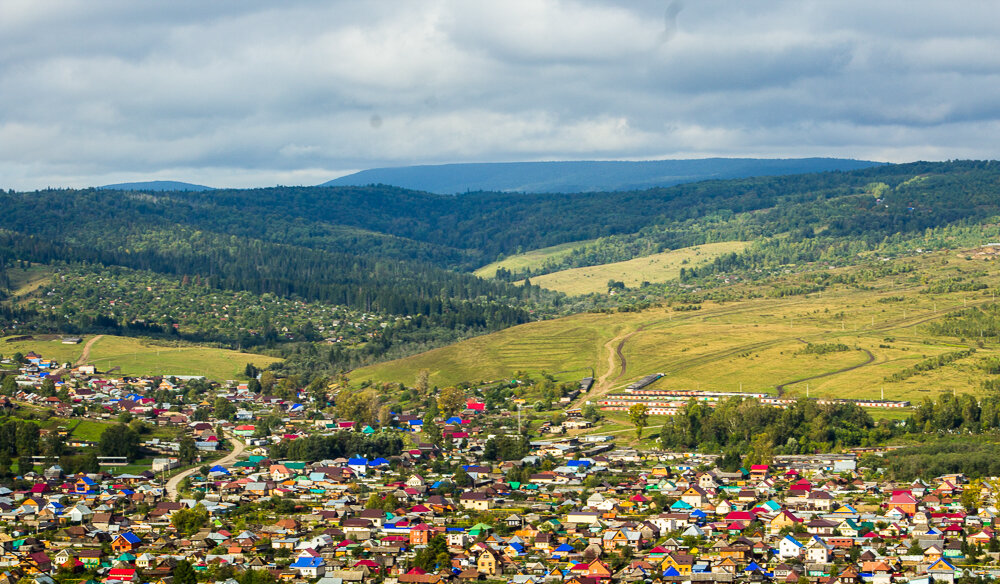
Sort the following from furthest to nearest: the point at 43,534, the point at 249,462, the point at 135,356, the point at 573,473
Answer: the point at 135,356, the point at 249,462, the point at 573,473, the point at 43,534

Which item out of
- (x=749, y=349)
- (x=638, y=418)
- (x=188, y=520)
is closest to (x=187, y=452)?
(x=188, y=520)

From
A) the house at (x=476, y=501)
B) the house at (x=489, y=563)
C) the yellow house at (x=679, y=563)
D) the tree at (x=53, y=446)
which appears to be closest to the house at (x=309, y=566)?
the house at (x=489, y=563)

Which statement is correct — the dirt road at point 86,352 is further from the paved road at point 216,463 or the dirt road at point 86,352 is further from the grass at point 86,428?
the paved road at point 216,463

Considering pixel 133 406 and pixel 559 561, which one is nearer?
pixel 559 561

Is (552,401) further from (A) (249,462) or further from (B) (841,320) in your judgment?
(B) (841,320)

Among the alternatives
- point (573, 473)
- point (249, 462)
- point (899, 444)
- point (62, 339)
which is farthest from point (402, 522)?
point (62, 339)

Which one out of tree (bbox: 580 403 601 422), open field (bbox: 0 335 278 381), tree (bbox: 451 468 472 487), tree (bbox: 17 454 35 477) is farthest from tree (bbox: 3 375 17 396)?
tree (bbox: 580 403 601 422)

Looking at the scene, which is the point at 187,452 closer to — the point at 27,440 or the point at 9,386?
the point at 27,440
